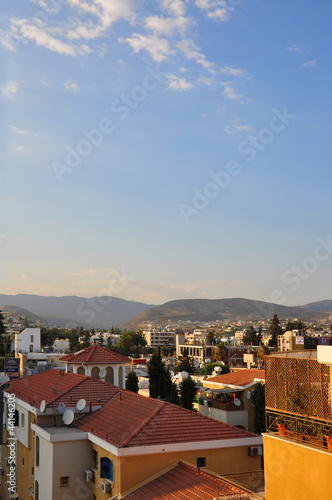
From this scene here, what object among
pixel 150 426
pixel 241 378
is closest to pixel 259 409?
pixel 241 378

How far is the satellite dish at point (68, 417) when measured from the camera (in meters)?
19.0

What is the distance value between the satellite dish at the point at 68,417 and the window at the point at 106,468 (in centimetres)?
249

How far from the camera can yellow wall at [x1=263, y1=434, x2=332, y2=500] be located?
9.33m

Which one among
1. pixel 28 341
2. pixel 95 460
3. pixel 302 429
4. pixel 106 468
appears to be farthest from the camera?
pixel 28 341

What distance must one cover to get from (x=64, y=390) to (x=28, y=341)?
77.7 m

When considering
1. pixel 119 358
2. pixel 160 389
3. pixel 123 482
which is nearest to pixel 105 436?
pixel 123 482

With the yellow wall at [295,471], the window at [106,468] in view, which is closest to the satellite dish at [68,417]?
the window at [106,468]

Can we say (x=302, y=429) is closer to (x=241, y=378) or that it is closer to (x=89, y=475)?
(x=89, y=475)

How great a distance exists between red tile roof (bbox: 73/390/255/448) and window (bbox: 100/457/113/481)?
2.31ft

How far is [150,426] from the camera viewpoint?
56.1ft

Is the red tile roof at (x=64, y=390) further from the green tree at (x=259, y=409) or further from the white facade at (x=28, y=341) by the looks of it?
the white facade at (x=28, y=341)

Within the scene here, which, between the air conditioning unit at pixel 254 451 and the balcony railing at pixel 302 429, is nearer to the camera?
the balcony railing at pixel 302 429

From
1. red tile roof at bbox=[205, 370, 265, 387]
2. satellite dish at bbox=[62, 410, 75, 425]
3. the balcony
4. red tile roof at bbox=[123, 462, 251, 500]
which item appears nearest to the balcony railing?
the balcony

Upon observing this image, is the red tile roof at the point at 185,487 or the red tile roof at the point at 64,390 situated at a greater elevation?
the red tile roof at the point at 64,390
